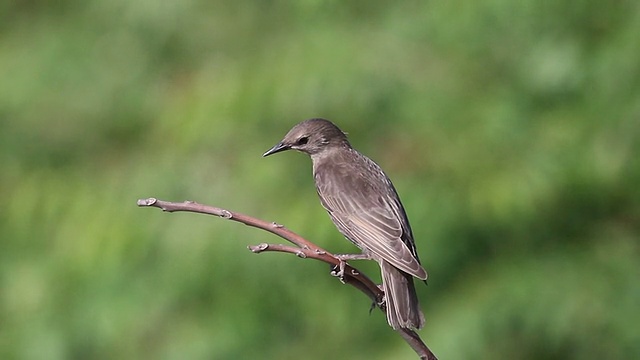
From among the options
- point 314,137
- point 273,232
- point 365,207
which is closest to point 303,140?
point 314,137

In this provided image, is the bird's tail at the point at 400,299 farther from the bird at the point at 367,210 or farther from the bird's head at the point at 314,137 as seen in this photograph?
the bird's head at the point at 314,137

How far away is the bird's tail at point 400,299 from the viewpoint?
14.8 feet

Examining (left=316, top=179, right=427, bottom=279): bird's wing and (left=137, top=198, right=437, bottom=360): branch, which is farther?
(left=316, top=179, right=427, bottom=279): bird's wing

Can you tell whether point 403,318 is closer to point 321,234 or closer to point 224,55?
point 321,234

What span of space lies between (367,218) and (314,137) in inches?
22.3


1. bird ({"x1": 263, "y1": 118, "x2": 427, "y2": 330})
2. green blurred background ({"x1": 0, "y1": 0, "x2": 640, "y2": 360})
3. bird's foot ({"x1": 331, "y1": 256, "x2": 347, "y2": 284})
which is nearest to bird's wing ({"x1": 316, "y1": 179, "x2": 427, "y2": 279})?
bird ({"x1": 263, "y1": 118, "x2": 427, "y2": 330})

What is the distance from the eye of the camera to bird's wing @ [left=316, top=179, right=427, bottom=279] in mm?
4836

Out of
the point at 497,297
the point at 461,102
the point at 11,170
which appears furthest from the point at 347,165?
the point at 11,170

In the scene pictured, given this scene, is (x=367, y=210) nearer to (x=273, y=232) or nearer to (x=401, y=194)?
A: (x=273, y=232)

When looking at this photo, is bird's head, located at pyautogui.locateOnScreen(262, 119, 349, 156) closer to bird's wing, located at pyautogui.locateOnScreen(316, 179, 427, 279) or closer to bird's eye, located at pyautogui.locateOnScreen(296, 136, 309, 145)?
bird's eye, located at pyautogui.locateOnScreen(296, 136, 309, 145)

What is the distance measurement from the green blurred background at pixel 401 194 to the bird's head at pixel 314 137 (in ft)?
3.85

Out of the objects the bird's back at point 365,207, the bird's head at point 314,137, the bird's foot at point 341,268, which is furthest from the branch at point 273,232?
the bird's head at point 314,137

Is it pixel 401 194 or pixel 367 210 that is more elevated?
→ pixel 367 210

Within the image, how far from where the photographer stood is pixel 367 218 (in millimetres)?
5039
